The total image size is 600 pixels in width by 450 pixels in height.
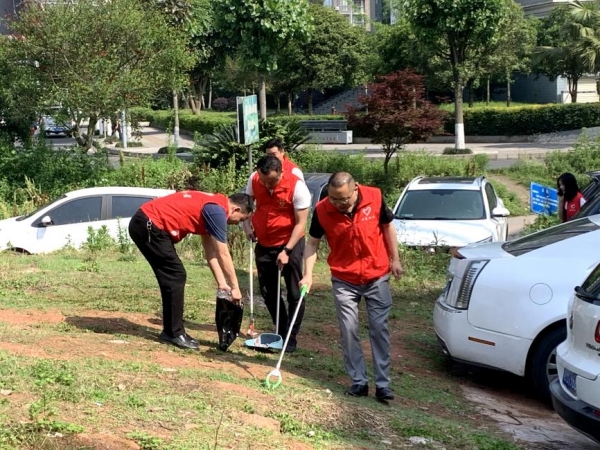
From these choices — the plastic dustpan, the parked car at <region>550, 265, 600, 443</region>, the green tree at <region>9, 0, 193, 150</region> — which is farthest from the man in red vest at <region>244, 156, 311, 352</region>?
the green tree at <region>9, 0, 193, 150</region>

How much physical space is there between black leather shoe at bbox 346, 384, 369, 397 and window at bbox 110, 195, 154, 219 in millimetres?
8132

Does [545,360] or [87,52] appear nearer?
[545,360]

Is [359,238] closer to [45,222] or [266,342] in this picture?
[266,342]

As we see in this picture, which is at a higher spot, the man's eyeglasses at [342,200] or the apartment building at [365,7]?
the apartment building at [365,7]

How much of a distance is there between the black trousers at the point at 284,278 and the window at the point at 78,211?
6.55 meters

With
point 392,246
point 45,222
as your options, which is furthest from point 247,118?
point 392,246

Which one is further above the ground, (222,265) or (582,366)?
(222,265)

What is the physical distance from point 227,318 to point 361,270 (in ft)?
4.71

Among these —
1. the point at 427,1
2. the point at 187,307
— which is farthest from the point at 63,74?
the point at 427,1

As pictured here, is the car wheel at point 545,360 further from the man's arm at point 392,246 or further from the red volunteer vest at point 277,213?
the red volunteer vest at point 277,213

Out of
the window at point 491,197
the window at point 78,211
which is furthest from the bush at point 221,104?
the window at point 491,197

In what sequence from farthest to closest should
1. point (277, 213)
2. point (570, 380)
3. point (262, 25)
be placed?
point (262, 25)
point (277, 213)
point (570, 380)

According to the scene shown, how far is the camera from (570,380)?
16.0 ft

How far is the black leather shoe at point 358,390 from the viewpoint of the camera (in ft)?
19.5
